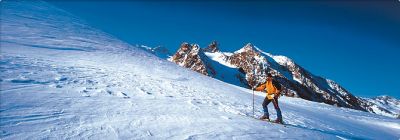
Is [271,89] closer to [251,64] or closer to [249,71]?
[249,71]

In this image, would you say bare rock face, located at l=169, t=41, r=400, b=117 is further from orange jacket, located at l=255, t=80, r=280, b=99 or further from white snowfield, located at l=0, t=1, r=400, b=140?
orange jacket, located at l=255, t=80, r=280, b=99

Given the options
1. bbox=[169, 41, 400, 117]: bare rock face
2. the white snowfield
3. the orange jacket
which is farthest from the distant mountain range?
the orange jacket

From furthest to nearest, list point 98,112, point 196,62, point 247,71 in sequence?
point 247,71, point 196,62, point 98,112

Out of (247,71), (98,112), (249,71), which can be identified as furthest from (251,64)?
(98,112)

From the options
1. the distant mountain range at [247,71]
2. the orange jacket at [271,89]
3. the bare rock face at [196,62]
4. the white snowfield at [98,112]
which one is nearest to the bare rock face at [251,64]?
the distant mountain range at [247,71]

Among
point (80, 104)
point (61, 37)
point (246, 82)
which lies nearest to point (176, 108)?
point (80, 104)

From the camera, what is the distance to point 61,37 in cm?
3175

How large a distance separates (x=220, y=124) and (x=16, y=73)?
878cm

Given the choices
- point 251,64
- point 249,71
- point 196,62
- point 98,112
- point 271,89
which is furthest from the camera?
point 251,64

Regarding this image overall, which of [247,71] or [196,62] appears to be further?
[247,71]

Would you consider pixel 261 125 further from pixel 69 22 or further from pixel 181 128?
pixel 69 22

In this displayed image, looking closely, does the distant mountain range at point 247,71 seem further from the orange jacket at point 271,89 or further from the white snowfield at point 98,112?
the orange jacket at point 271,89

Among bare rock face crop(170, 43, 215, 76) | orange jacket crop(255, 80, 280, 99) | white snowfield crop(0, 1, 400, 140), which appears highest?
bare rock face crop(170, 43, 215, 76)

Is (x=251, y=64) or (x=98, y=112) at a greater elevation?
(x=251, y=64)
